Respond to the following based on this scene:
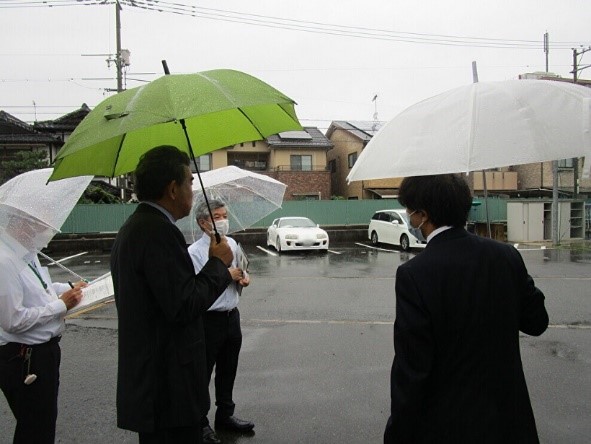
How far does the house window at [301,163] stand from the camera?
1169 inches

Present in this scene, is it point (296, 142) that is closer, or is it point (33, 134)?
point (33, 134)

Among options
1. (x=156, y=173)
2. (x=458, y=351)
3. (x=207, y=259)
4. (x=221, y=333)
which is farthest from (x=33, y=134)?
(x=458, y=351)

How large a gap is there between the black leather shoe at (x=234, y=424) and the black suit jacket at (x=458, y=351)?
75.0 inches

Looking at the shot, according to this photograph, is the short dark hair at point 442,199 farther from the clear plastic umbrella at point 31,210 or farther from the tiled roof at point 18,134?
the tiled roof at point 18,134

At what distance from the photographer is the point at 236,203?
4.22 metres

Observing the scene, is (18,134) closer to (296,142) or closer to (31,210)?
(296,142)

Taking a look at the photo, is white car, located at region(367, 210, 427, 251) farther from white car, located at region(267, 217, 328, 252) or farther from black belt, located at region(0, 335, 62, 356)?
black belt, located at region(0, 335, 62, 356)

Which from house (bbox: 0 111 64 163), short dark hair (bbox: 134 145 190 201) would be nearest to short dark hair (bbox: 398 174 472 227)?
short dark hair (bbox: 134 145 190 201)

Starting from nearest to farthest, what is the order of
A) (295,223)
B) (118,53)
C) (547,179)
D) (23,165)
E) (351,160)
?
(295,223)
(23,165)
(118,53)
(547,179)
(351,160)

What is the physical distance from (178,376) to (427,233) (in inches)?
45.1

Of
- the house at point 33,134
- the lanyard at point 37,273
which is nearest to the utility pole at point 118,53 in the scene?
the house at point 33,134

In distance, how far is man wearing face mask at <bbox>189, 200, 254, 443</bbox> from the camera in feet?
10.1

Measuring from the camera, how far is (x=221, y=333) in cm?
312

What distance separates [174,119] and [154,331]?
0.85 m
